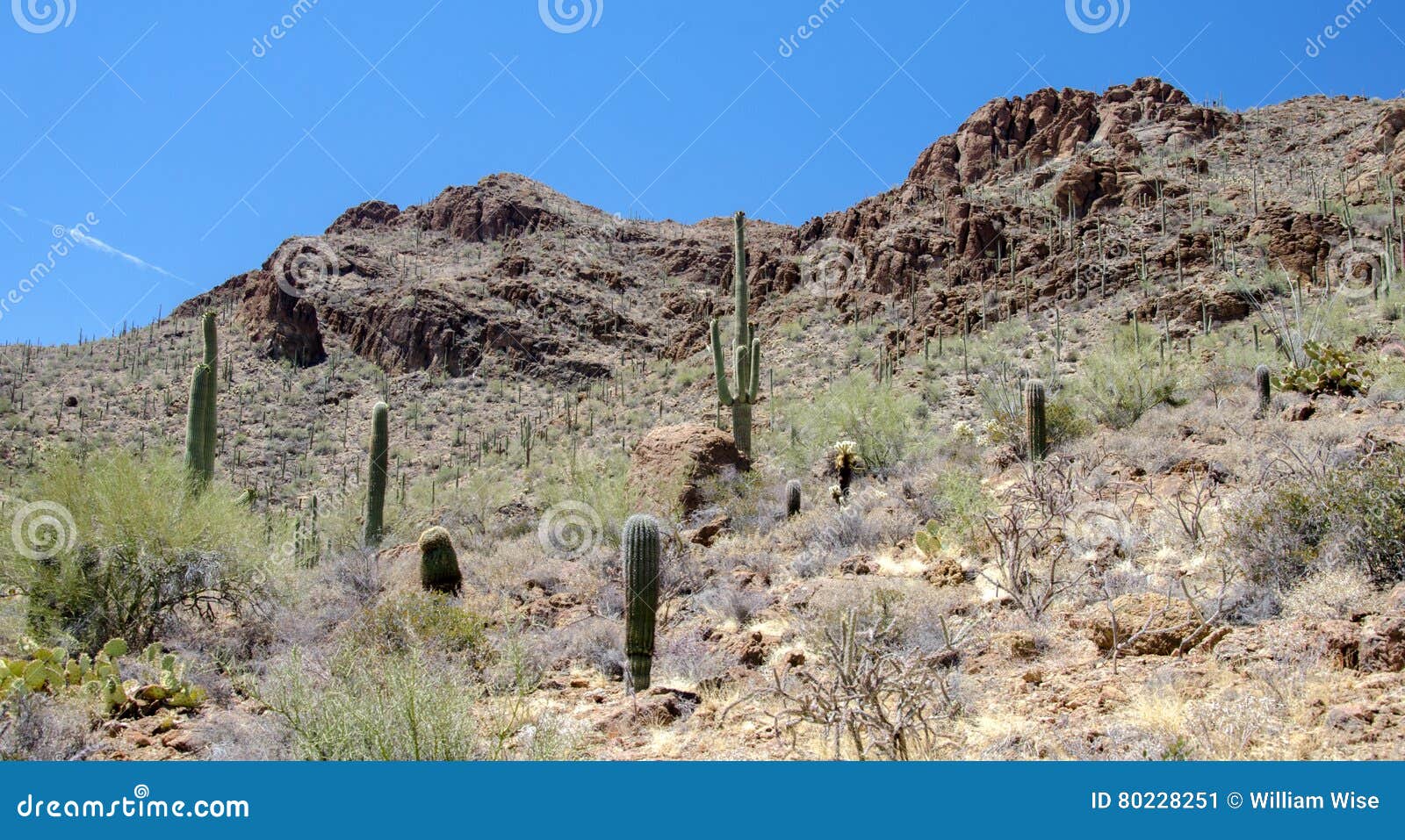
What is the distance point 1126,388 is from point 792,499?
7.26m

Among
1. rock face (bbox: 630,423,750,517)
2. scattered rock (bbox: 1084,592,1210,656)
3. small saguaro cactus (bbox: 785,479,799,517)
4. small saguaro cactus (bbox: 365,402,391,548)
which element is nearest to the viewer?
scattered rock (bbox: 1084,592,1210,656)

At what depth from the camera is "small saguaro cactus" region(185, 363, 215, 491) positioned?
44.4ft

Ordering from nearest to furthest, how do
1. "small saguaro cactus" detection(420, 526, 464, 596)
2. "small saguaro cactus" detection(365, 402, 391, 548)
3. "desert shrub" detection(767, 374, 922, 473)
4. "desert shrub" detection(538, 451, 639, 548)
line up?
1. "small saguaro cactus" detection(420, 526, 464, 596)
2. "desert shrub" detection(538, 451, 639, 548)
3. "small saguaro cactus" detection(365, 402, 391, 548)
4. "desert shrub" detection(767, 374, 922, 473)

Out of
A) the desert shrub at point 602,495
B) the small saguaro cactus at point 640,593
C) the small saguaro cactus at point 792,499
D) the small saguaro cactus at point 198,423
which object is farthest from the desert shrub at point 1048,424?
the small saguaro cactus at point 198,423

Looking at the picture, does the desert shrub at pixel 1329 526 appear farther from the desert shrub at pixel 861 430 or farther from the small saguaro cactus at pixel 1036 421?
the desert shrub at pixel 861 430

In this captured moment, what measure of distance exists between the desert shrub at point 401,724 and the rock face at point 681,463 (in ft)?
28.2

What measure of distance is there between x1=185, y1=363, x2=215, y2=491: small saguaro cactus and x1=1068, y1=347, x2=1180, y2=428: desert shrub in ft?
49.5

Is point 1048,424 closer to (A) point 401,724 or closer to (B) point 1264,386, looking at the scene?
(B) point 1264,386

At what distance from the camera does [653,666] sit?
823 centimetres

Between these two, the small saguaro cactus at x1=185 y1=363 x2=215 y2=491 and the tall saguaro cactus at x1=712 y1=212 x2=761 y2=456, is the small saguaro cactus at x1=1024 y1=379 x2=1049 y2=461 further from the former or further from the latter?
the small saguaro cactus at x1=185 y1=363 x2=215 y2=491

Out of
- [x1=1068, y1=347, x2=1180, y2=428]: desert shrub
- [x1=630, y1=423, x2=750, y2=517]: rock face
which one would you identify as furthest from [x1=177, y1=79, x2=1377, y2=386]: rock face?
[x1=630, y1=423, x2=750, y2=517]: rock face

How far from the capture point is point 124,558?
898 cm

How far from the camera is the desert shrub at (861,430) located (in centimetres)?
1723

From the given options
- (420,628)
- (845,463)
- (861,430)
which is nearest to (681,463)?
(845,463)
